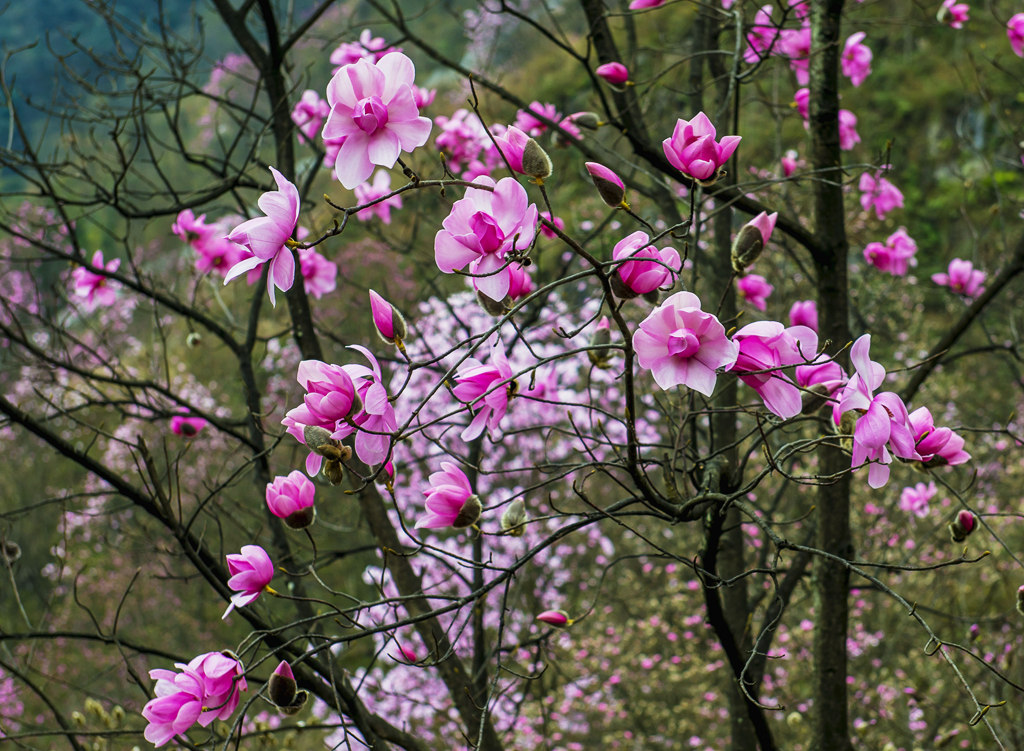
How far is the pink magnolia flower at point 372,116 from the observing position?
888 mm

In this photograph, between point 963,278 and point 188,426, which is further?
point 963,278

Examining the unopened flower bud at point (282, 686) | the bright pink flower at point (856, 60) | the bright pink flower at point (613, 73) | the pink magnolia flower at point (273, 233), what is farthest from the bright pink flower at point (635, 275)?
the bright pink flower at point (856, 60)

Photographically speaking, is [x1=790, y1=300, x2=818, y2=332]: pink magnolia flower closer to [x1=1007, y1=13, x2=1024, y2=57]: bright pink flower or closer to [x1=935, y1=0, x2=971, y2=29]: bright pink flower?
[x1=935, y1=0, x2=971, y2=29]: bright pink flower

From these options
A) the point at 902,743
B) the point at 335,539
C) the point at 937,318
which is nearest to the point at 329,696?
the point at 902,743

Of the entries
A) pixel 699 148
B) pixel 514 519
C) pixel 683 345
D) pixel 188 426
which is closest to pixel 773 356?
pixel 683 345

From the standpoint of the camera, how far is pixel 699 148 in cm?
91

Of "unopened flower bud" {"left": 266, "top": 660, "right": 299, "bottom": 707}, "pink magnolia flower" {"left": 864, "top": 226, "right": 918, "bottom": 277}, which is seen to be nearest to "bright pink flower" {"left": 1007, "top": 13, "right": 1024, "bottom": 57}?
"pink magnolia flower" {"left": 864, "top": 226, "right": 918, "bottom": 277}

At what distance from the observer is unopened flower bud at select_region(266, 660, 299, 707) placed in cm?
98

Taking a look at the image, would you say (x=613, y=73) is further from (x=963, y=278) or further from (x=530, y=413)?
(x=530, y=413)

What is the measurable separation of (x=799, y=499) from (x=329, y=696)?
3621mm

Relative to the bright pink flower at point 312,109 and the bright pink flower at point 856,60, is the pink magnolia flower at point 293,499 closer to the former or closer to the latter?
the bright pink flower at point 312,109

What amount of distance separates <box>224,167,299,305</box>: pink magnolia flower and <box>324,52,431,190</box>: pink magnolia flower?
66 millimetres

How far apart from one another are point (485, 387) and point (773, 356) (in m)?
0.35

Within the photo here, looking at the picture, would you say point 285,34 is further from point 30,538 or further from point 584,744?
point 30,538
